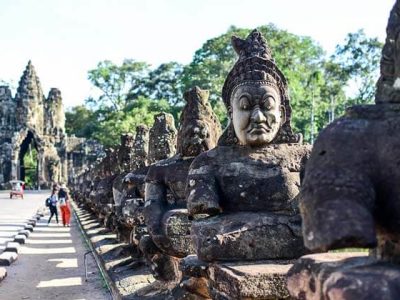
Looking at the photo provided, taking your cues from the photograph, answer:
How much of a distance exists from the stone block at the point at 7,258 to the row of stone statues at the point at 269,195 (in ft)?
11.7

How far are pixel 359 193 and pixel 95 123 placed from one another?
58752 mm

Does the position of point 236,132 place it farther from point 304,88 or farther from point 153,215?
point 304,88

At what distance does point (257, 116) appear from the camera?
10.8 feet

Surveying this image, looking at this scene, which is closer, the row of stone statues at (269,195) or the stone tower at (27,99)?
the row of stone statues at (269,195)

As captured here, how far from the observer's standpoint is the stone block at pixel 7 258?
9.18 meters

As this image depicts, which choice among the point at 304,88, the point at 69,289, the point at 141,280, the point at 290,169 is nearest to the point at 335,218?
the point at 290,169

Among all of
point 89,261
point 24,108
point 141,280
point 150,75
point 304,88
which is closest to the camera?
point 141,280

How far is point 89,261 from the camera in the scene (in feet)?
31.0

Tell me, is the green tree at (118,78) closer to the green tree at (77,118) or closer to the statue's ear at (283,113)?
the green tree at (77,118)

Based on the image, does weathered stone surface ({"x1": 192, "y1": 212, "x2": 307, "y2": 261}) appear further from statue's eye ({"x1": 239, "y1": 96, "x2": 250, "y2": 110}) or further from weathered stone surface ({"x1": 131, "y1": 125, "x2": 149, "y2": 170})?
weathered stone surface ({"x1": 131, "y1": 125, "x2": 149, "y2": 170})

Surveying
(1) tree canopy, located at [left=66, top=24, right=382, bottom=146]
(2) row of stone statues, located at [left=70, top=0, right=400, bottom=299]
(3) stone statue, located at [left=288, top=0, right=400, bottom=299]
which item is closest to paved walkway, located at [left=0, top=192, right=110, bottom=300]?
(2) row of stone statues, located at [left=70, top=0, right=400, bottom=299]

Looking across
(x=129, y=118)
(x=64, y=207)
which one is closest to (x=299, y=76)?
(x=129, y=118)

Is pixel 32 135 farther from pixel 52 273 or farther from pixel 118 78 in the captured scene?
pixel 52 273

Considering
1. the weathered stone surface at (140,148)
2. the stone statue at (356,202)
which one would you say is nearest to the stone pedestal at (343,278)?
the stone statue at (356,202)
